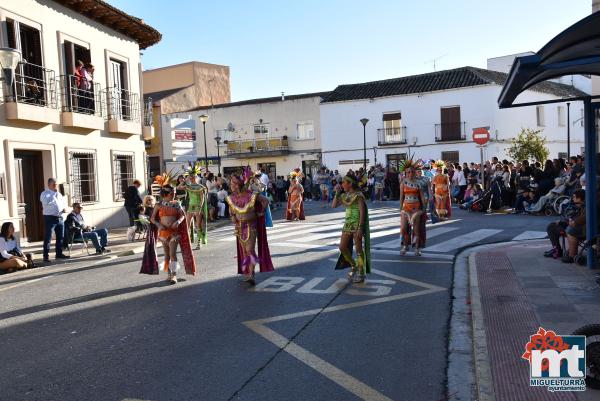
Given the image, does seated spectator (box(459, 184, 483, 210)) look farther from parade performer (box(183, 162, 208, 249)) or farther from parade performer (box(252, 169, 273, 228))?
parade performer (box(183, 162, 208, 249))

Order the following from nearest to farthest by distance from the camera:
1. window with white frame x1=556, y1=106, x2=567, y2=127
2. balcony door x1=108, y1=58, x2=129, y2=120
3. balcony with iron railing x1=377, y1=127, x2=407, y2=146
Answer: balcony door x1=108, y1=58, x2=129, y2=120 → balcony with iron railing x1=377, y1=127, x2=407, y2=146 → window with white frame x1=556, y1=106, x2=567, y2=127

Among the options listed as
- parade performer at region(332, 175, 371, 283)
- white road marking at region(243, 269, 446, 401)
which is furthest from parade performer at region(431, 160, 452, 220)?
white road marking at region(243, 269, 446, 401)

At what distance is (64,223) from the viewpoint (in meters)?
14.1

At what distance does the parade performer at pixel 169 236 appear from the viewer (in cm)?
945

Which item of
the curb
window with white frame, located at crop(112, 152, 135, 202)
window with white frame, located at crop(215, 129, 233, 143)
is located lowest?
the curb

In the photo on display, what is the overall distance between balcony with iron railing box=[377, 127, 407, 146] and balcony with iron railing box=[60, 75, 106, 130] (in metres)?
25.8

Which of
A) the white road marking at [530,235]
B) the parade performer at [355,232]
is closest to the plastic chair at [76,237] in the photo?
the parade performer at [355,232]

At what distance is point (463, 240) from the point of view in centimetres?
1343

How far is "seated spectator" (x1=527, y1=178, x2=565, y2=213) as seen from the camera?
17.6 m

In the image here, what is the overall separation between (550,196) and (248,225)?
12429 mm

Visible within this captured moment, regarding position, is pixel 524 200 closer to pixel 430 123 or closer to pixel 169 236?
pixel 169 236

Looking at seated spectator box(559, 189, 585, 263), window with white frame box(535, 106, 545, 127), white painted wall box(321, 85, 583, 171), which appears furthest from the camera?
window with white frame box(535, 106, 545, 127)

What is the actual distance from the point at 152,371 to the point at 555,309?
4.49m

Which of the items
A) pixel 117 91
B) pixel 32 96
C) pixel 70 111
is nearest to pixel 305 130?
pixel 117 91
